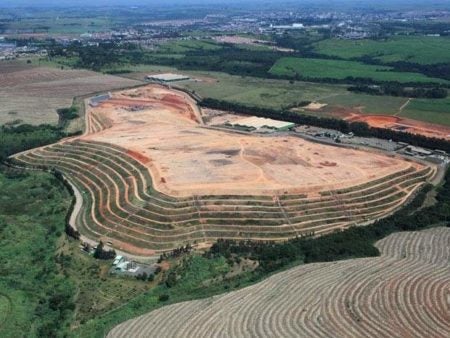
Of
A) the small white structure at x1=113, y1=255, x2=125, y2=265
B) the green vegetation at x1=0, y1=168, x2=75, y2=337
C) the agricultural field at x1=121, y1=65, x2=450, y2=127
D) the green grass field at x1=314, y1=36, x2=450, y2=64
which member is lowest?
the green vegetation at x1=0, y1=168, x2=75, y2=337

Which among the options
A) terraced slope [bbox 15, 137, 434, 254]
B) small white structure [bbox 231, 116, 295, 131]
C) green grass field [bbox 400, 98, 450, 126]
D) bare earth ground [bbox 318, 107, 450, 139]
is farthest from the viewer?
green grass field [bbox 400, 98, 450, 126]

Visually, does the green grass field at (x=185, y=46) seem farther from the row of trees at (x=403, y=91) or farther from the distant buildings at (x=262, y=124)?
the distant buildings at (x=262, y=124)

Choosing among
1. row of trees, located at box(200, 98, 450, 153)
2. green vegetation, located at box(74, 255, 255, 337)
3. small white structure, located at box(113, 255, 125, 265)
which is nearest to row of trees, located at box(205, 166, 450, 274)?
green vegetation, located at box(74, 255, 255, 337)

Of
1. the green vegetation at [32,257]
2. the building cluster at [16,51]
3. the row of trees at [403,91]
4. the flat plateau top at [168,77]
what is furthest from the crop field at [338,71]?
the green vegetation at [32,257]

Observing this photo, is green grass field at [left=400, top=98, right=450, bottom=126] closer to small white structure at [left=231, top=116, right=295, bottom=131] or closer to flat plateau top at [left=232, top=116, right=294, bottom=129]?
small white structure at [left=231, top=116, right=295, bottom=131]

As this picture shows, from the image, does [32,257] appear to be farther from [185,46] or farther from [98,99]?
[185,46]
